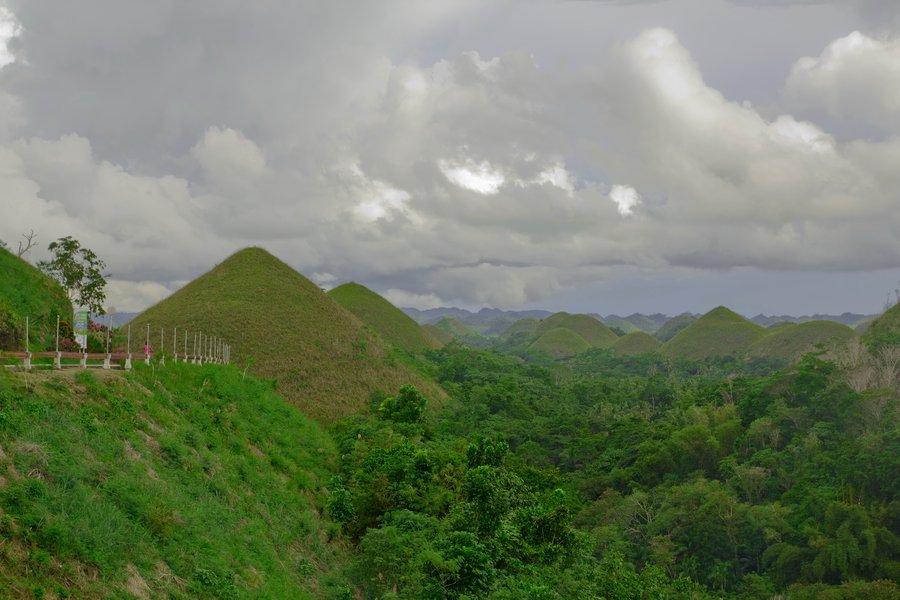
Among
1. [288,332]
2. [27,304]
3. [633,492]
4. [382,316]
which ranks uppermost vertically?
[382,316]

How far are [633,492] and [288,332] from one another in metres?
32.9

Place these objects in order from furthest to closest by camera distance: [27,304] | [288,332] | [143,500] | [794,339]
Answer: [794,339], [288,332], [27,304], [143,500]

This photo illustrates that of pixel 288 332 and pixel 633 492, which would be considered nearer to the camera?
pixel 633 492

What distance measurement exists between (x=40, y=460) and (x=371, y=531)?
903cm

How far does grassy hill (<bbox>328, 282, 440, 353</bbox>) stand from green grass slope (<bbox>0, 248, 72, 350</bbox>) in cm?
8854

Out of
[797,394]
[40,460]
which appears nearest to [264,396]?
[40,460]

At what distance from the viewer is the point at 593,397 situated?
9381 centimetres

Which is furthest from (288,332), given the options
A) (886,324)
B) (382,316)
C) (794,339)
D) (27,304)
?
(794,339)

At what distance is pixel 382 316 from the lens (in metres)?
135

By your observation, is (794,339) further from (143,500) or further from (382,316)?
(143,500)

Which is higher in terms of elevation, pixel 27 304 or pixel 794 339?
pixel 27 304

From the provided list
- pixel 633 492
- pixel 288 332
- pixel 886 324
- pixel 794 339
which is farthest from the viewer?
pixel 794 339

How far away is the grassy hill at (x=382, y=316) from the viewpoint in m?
127

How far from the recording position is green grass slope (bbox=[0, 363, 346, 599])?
1097cm
